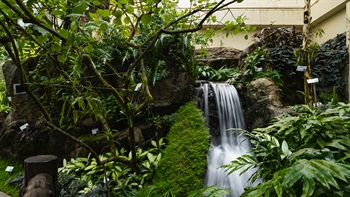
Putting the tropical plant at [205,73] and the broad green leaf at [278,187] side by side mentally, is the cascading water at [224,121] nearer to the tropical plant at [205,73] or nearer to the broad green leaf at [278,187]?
the tropical plant at [205,73]

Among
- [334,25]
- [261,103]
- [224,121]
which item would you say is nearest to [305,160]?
[261,103]

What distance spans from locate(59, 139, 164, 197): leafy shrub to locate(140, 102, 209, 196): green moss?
0.25 metres

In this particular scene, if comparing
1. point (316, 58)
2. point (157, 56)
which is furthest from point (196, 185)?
point (316, 58)

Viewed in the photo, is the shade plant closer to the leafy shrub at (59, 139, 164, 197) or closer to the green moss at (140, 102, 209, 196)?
the green moss at (140, 102, 209, 196)

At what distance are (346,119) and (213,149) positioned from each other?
2306 mm

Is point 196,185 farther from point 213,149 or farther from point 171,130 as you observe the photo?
point 213,149

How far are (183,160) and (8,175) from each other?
3.07 meters

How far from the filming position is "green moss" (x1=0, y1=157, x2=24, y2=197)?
3428 mm

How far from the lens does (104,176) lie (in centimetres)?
308

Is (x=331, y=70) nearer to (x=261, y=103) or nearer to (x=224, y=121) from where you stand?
(x=261, y=103)

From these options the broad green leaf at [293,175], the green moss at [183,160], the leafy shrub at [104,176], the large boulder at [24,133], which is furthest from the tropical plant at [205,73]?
the broad green leaf at [293,175]

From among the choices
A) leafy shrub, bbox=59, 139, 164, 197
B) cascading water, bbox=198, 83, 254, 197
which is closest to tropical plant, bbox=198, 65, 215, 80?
cascading water, bbox=198, 83, 254, 197

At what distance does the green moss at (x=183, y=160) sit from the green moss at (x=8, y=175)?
2179 mm

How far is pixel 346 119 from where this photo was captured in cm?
205
